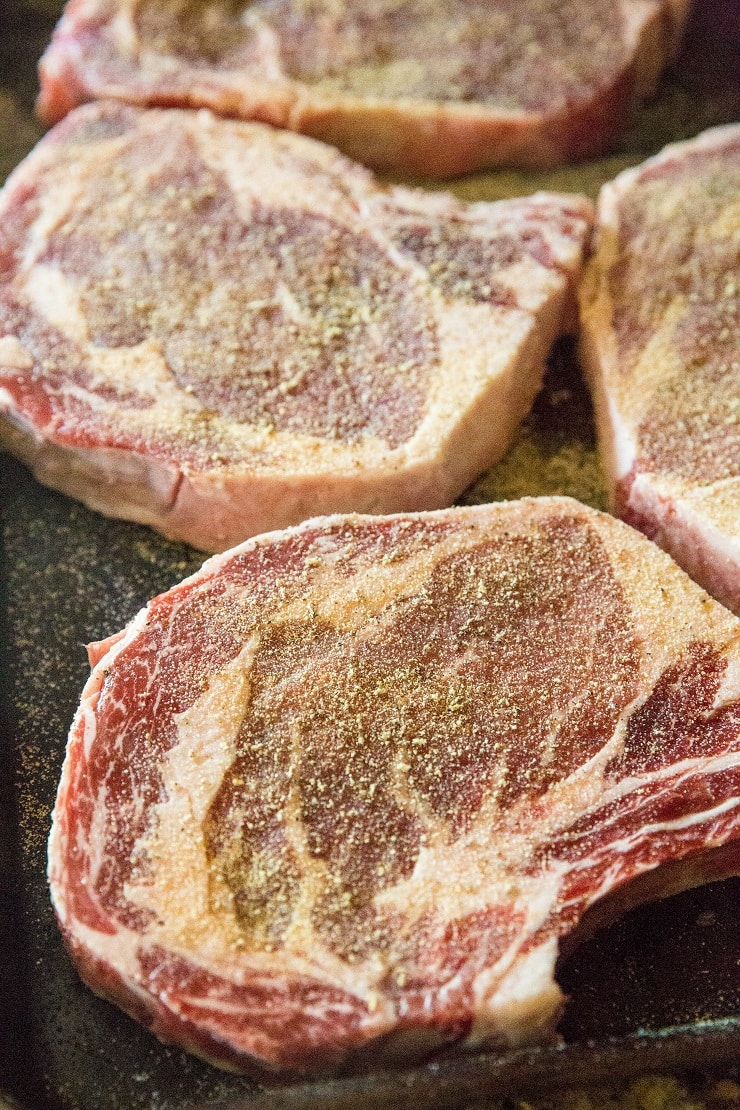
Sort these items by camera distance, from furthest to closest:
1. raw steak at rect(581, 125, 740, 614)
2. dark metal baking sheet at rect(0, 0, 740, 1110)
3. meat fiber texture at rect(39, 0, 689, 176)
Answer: meat fiber texture at rect(39, 0, 689, 176) → raw steak at rect(581, 125, 740, 614) → dark metal baking sheet at rect(0, 0, 740, 1110)

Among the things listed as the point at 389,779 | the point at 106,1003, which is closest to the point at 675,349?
the point at 389,779

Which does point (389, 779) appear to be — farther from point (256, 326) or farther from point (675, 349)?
point (675, 349)

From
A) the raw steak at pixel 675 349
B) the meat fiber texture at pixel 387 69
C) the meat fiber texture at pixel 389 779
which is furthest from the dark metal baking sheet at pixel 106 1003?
the meat fiber texture at pixel 387 69

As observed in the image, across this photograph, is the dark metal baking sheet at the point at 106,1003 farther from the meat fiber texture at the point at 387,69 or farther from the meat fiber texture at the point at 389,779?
the meat fiber texture at the point at 387,69

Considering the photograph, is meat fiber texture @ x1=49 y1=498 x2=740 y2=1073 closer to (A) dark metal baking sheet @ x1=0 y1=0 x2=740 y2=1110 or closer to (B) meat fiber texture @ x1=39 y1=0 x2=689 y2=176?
(A) dark metal baking sheet @ x1=0 y1=0 x2=740 y2=1110

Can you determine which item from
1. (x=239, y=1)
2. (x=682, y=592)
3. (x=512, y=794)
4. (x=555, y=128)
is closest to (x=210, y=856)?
(x=512, y=794)

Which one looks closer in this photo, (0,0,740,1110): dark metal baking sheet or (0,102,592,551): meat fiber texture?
(0,0,740,1110): dark metal baking sheet

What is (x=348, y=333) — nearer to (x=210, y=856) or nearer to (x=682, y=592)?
(x=682, y=592)

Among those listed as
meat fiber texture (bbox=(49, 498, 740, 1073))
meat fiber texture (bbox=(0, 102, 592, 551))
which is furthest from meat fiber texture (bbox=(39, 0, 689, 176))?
meat fiber texture (bbox=(49, 498, 740, 1073))
